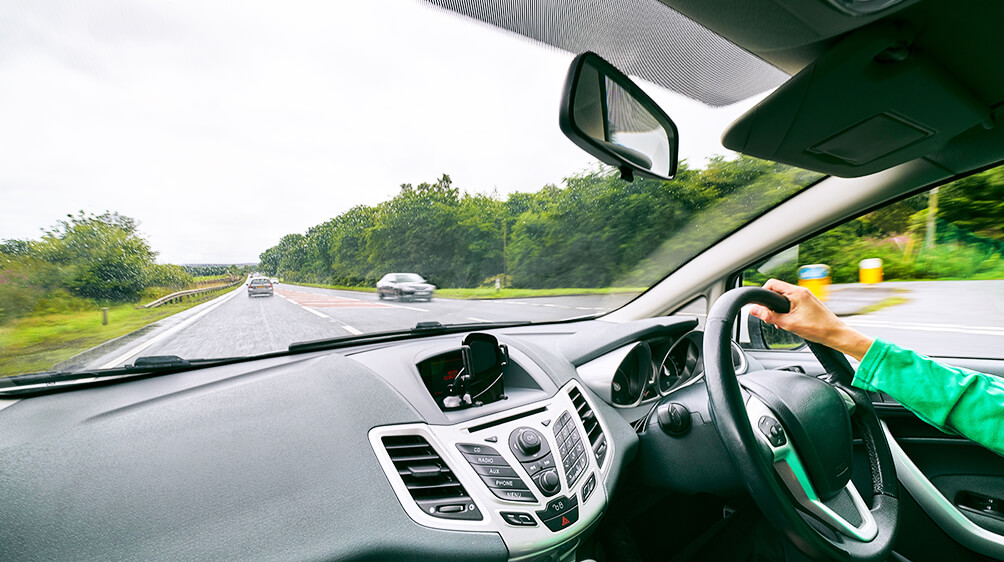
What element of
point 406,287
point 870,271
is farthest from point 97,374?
point 870,271

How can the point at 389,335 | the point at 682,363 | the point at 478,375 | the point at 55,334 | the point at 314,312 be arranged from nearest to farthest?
the point at 55,334
the point at 478,375
the point at 389,335
the point at 314,312
the point at 682,363

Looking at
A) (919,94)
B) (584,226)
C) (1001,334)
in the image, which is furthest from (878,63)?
(1001,334)

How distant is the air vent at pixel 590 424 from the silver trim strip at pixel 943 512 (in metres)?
1.23

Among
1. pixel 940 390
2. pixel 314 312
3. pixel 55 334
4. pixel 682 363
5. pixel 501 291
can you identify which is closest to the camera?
pixel 940 390

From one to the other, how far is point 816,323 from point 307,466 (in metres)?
1.63

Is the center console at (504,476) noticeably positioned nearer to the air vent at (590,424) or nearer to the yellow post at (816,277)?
the air vent at (590,424)

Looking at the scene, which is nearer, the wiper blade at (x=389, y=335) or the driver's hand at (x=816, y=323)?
the driver's hand at (x=816, y=323)

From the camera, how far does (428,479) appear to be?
1.54 meters

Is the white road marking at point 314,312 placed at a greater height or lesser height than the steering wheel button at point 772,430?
greater

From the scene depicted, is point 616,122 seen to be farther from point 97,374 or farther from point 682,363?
point 97,374

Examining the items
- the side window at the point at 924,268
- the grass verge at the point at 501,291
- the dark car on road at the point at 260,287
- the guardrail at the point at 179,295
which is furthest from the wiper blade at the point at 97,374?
the side window at the point at 924,268

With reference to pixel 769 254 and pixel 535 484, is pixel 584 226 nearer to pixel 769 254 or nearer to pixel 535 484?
pixel 769 254

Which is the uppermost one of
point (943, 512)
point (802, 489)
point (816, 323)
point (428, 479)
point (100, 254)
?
point (100, 254)

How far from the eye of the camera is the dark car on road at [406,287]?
2.75 metres
